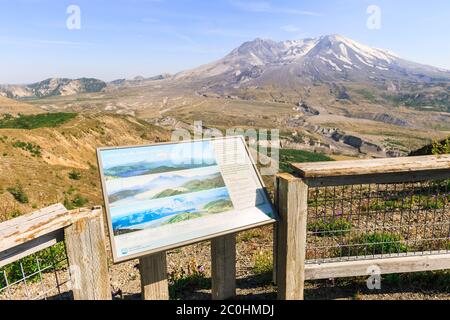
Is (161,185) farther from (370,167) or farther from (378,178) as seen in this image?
(378,178)

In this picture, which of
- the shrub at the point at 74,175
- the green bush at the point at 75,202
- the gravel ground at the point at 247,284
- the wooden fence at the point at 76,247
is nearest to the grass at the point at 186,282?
the gravel ground at the point at 247,284

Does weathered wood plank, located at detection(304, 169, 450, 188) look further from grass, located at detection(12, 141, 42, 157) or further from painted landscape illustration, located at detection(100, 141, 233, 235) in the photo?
grass, located at detection(12, 141, 42, 157)

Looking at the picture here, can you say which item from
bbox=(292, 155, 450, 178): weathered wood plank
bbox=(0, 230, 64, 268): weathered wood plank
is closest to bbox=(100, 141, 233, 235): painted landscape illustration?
bbox=(0, 230, 64, 268): weathered wood plank

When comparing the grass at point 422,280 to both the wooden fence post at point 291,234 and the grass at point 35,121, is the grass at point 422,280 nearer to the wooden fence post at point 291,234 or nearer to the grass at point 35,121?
the wooden fence post at point 291,234

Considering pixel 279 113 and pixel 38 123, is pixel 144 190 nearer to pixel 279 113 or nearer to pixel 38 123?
pixel 38 123

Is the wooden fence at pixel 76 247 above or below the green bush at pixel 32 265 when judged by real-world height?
above

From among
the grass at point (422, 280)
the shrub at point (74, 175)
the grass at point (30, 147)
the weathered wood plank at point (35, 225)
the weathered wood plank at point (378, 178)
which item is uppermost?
the weathered wood plank at point (378, 178)

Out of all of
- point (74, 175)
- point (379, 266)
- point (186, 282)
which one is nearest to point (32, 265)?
point (186, 282)
